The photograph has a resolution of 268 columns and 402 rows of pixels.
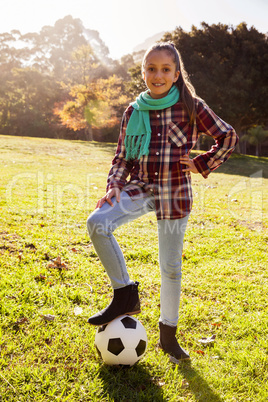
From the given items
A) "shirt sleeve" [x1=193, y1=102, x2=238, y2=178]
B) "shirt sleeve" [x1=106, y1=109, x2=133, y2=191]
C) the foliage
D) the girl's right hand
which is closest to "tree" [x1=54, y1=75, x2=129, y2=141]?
the foliage

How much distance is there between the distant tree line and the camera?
23.0m

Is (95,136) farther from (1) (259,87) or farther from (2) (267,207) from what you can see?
(2) (267,207)

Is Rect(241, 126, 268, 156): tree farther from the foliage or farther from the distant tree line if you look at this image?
the foliage

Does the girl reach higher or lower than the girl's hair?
lower

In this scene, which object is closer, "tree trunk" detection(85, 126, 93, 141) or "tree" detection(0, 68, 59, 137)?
"tree trunk" detection(85, 126, 93, 141)

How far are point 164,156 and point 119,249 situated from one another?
2.53 ft

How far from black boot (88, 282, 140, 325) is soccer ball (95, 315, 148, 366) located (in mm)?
151

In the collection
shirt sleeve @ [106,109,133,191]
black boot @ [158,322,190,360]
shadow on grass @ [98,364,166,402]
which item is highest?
shirt sleeve @ [106,109,133,191]

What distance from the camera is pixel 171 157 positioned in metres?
2.43

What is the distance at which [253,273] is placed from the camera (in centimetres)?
438

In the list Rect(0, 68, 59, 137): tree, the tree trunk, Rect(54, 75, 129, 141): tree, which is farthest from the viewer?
Rect(0, 68, 59, 137): tree

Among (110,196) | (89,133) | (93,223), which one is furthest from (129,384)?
(89,133)

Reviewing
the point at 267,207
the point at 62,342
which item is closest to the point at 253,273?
the point at 62,342

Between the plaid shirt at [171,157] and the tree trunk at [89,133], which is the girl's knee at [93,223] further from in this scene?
the tree trunk at [89,133]
